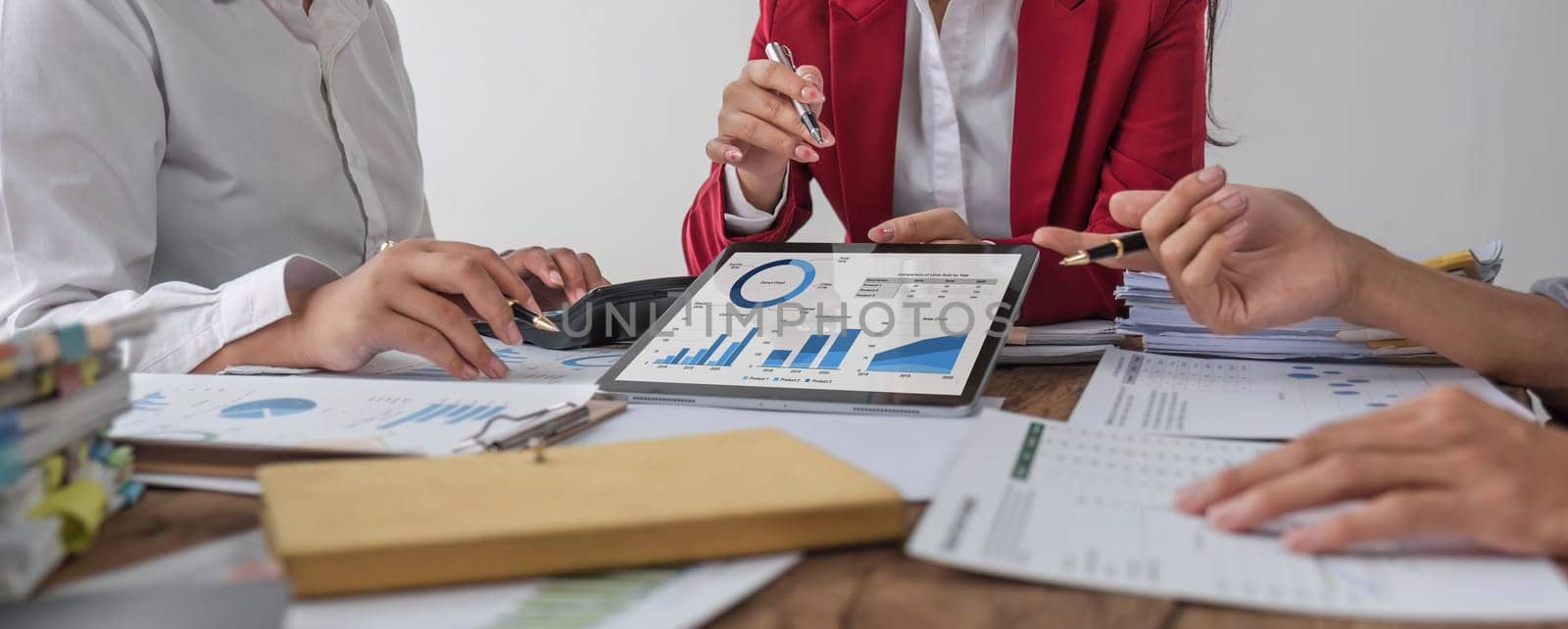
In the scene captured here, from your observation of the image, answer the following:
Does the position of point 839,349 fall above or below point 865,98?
below

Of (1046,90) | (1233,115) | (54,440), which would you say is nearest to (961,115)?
(1046,90)

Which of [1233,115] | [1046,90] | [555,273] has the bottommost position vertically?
[1233,115]

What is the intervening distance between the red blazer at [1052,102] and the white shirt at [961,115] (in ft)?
0.19

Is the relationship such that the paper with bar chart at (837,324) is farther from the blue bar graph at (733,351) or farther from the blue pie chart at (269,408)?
the blue pie chart at (269,408)

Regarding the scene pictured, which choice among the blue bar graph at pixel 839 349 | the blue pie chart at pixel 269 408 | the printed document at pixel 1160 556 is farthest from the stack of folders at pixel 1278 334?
the blue pie chart at pixel 269 408

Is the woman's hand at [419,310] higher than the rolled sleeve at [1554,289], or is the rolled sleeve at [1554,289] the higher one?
the woman's hand at [419,310]

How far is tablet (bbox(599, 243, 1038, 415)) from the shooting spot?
2.69 feet

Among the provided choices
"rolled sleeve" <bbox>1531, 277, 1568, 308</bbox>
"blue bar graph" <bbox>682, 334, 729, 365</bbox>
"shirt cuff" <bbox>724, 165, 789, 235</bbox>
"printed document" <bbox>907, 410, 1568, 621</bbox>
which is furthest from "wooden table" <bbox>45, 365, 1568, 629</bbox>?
"shirt cuff" <bbox>724, 165, 789, 235</bbox>

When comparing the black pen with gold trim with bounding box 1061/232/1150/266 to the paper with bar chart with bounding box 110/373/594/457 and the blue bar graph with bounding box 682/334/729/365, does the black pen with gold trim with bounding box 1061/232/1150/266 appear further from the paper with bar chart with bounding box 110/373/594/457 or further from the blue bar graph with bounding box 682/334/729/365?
the paper with bar chart with bounding box 110/373/594/457

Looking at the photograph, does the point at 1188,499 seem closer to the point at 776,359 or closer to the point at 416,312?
the point at 776,359

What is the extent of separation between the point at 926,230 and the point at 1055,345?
0.17 meters

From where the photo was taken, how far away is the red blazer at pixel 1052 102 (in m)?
1.34

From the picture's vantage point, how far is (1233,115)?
8.55 ft

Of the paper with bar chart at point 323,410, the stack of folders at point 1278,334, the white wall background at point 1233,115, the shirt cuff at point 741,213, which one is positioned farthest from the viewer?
the white wall background at point 1233,115
